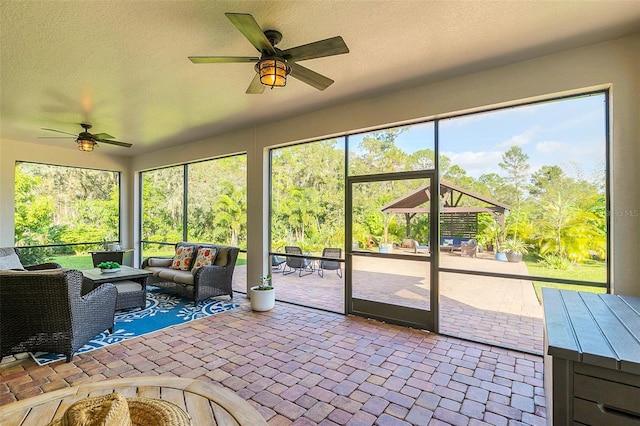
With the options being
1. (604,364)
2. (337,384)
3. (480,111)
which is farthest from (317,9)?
(337,384)

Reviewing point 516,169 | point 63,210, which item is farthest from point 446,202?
point 63,210

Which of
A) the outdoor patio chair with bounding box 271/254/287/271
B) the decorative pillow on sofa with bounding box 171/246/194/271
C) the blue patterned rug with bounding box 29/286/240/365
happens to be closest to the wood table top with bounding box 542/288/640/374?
the outdoor patio chair with bounding box 271/254/287/271

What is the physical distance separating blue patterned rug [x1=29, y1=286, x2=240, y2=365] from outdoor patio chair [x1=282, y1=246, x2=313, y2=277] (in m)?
1.07

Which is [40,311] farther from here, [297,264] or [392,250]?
[392,250]

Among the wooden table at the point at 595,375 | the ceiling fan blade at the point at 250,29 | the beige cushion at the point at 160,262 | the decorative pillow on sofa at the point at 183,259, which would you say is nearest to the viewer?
the wooden table at the point at 595,375

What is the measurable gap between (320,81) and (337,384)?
276 centimetres

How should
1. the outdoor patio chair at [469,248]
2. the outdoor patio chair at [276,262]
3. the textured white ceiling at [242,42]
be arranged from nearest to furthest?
1. the textured white ceiling at [242,42]
2. the outdoor patio chair at [469,248]
3. the outdoor patio chair at [276,262]

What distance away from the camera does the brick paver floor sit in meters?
2.30

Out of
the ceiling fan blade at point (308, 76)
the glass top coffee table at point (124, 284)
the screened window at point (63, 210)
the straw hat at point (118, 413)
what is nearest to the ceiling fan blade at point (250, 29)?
the ceiling fan blade at point (308, 76)

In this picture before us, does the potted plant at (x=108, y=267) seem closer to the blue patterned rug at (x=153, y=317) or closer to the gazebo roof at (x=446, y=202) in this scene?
the blue patterned rug at (x=153, y=317)

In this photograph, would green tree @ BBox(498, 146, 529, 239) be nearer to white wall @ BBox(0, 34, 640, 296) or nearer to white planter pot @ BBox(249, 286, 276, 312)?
white wall @ BBox(0, 34, 640, 296)

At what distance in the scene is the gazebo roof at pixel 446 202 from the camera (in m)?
3.58

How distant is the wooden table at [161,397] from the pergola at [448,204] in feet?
11.0

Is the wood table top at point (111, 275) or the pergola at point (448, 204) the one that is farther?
the wood table top at point (111, 275)
